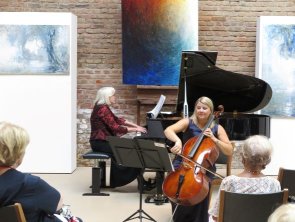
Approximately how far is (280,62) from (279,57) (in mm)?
73

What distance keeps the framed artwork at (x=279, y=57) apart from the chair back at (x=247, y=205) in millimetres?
5188

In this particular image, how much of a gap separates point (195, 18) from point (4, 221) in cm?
601

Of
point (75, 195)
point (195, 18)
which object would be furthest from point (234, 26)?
point (75, 195)

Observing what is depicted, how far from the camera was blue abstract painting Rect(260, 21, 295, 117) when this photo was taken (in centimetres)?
819

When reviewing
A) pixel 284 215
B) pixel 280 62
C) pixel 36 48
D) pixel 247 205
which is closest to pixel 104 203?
pixel 36 48

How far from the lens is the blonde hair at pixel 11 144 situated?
2.82 m

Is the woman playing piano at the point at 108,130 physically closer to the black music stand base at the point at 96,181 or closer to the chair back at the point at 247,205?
the black music stand base at the point at 96,181

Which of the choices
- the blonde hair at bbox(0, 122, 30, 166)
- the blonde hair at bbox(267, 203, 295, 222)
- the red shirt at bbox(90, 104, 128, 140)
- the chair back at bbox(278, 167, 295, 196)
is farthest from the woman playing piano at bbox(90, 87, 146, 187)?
the blonde hair at bbox(267, 203, 295, 222)

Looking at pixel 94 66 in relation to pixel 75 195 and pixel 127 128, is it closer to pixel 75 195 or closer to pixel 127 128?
pixel 127 128

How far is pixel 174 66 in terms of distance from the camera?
27.5 ft

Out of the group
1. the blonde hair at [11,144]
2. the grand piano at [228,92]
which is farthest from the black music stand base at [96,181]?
the blonde hair at [11,144]

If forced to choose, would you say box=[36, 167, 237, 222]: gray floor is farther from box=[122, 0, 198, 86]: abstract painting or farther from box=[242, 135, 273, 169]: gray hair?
box=[242, 135, 273, 169]: gray hair

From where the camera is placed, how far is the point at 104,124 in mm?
6902

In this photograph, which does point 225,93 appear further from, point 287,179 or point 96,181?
point 287,179
